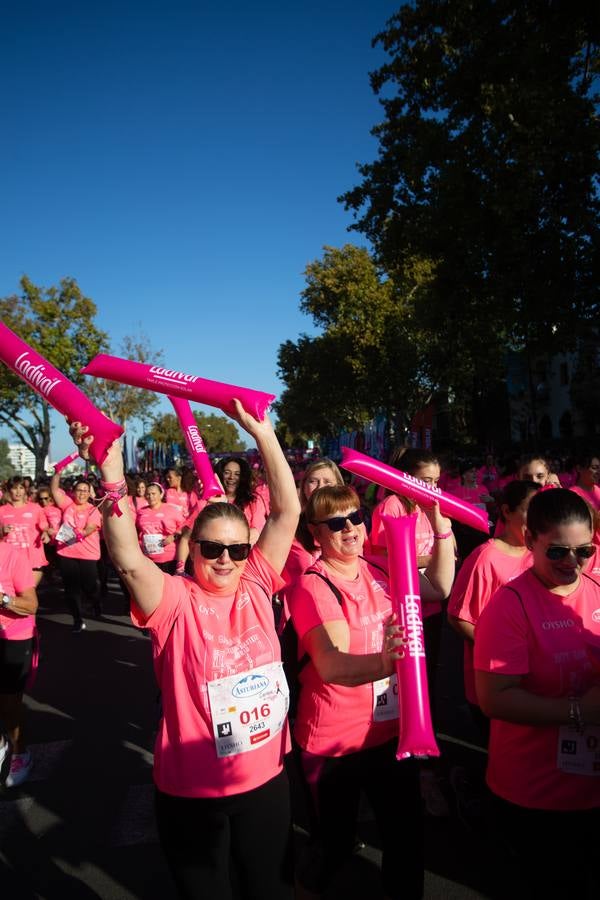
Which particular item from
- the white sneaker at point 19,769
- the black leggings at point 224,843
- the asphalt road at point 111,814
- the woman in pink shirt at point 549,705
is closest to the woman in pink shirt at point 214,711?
the black leggings at point 224,843

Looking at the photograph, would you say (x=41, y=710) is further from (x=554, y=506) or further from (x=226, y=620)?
(x=554, y=506)

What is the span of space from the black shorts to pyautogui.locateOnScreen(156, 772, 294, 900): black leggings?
2478 millimetres

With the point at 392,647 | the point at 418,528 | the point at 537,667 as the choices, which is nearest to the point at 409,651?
the point at 392,647

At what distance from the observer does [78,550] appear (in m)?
8.45

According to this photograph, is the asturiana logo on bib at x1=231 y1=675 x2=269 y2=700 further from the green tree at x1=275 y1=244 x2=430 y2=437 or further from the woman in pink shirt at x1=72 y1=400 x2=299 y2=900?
the green tree at x1=275 y1=244 x2=430 y2=437

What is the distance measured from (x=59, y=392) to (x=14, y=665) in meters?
2.85

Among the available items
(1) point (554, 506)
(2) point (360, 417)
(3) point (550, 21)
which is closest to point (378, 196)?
(3) point (550, 21)

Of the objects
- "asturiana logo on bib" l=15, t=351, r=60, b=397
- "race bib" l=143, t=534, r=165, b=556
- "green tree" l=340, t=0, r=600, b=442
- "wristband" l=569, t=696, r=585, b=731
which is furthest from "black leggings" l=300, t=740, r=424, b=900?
"green tree" l=340, t=0, r=600, b=442

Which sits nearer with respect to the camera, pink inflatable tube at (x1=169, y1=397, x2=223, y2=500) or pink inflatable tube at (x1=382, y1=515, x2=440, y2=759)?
pink inflatable tube at (x1=382, y1=515, x2=440, y2=759)

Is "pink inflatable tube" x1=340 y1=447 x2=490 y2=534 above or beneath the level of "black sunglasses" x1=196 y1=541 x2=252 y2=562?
above

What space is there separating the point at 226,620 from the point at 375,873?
1835mm

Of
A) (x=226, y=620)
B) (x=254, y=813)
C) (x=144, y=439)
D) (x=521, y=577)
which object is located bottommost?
(x=254, y=813)

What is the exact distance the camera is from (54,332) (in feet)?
96.6

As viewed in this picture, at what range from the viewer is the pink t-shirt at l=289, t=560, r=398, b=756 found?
8.63ft
